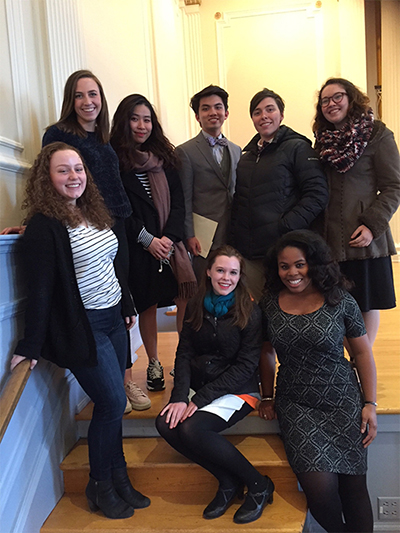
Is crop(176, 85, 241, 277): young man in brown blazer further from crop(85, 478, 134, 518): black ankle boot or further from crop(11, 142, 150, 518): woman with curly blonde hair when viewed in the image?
crop(85, 478, 134, 518): black ankle boot

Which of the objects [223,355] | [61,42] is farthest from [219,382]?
[61,42]

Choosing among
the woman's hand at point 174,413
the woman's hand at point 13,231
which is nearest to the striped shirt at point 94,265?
the woman's hand at point 13,231

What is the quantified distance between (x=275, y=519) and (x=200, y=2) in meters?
5.65

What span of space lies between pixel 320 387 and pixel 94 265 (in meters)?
0.97

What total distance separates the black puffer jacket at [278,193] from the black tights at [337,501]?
0.93 meters

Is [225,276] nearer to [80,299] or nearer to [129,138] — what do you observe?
[80,299]

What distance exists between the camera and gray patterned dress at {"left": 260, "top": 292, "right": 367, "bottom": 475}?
1747 millimetres

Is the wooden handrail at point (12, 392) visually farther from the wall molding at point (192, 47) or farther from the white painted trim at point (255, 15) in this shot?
the white painted trim at point (255, 15)

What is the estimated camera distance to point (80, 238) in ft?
5.41

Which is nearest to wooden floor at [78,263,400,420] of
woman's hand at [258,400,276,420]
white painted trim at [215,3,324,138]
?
woman's hand at [258,400,276,420]

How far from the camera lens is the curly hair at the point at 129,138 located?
6.89 ft

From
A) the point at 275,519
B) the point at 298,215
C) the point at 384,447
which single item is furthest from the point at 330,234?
the point at 275,519

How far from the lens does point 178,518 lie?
70.2 inches

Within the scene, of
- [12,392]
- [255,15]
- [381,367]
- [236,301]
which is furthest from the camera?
[255,15]
